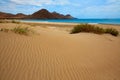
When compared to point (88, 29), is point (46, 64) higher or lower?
lower

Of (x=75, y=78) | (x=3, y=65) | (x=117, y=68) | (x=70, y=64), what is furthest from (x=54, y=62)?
(x=117, y=68)

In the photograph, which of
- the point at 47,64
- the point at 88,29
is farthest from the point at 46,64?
the point at 88,29

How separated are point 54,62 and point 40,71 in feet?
2.34

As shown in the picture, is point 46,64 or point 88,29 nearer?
point 46,64

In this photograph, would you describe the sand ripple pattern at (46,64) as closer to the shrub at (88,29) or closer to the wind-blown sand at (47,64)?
the wind-blown sand at (47,64)

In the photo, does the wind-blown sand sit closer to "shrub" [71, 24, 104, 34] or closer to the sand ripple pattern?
the sand ripple pattern

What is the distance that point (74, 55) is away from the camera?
16.1ft

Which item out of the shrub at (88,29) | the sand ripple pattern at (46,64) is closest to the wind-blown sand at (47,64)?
the sand ripple pattern at (46,64)

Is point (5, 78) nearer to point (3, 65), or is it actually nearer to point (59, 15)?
point (3, 65)

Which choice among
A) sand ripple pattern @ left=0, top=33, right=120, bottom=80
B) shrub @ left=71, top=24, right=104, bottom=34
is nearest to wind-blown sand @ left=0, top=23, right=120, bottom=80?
sand ripple pattern @ left=0, top=33, right=120, bottom=80

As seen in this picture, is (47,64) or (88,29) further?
(88,29)

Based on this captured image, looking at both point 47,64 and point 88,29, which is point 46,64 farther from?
point 88,29

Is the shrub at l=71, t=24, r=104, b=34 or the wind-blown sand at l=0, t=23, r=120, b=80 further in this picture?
the shrub at l=71, t=24, r=104, b=34

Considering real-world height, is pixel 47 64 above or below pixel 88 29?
below
